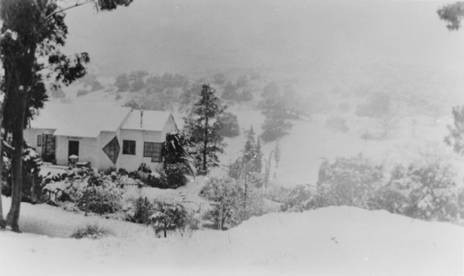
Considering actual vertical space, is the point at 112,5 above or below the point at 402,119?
above

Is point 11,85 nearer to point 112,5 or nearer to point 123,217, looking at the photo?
point 112,5

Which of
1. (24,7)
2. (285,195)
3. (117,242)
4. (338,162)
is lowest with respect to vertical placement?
(117,242)

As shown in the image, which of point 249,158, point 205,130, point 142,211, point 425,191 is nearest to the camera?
point 142,211

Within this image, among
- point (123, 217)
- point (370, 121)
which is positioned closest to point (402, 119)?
point (370, 121)

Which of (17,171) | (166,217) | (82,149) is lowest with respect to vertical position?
(166,217)

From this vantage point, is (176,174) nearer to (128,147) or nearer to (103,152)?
(128,147)

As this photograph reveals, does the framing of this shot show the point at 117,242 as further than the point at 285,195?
No

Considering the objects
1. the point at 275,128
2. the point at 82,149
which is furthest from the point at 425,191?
the point at 82,149

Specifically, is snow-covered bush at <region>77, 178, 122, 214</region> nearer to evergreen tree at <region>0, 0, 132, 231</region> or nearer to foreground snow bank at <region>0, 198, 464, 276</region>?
foreground snow bank at <region>0, 198, 464, 276</region>
